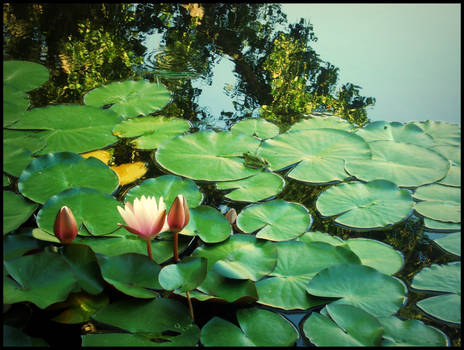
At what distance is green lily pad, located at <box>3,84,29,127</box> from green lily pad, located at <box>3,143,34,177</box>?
0.28 m

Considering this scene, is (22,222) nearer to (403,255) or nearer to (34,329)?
(34,329)

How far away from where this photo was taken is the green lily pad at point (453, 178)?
1.74m

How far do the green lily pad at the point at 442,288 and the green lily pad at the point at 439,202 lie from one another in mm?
251

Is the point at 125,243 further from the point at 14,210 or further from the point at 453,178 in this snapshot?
the point at 453,178

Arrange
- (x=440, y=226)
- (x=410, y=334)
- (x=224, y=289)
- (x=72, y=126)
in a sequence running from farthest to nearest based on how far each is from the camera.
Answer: (x=72, y=126), (x=440, y=226), (x=224, y=289), (x=410, y=334)

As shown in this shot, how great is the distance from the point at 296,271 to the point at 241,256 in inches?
6.8

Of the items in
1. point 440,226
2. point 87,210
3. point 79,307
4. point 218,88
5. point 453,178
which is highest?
point 218,88

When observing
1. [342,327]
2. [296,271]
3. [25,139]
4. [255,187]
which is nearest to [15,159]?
[25,139]

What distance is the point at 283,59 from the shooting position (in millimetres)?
2764

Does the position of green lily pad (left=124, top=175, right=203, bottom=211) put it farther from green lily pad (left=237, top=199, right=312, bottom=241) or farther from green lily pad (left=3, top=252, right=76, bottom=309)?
green lily pad (left=3, top=252, right=76, bottom=309)

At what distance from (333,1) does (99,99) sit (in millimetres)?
2454

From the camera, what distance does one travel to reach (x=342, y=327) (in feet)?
3.55

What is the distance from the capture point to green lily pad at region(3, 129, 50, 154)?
6.01 feet

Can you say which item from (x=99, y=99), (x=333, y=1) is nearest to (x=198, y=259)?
(x=99, y=99)
